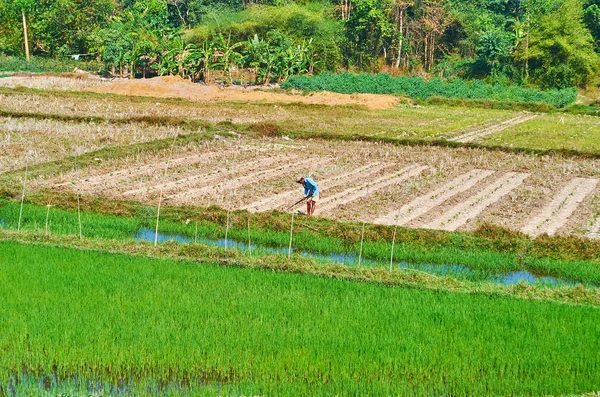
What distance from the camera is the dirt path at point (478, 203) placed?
1021cm

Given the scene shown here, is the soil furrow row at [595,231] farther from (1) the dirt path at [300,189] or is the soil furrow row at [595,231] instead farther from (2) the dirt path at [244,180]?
(2) the dirt path at [244,180]

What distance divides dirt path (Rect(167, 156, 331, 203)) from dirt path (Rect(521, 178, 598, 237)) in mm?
4146

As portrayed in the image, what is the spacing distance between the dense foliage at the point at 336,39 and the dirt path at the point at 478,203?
19.0 meters

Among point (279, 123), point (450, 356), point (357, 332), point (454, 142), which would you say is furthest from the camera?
point (279, 123)

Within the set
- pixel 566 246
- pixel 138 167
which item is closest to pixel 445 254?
pixel 566 246

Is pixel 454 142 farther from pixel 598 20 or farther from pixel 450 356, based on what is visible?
pixel 598 20

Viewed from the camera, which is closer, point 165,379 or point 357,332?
point 165,379

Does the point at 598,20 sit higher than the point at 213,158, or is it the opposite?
the point at 598,20

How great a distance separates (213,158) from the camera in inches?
574

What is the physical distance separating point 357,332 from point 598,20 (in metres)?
31.2

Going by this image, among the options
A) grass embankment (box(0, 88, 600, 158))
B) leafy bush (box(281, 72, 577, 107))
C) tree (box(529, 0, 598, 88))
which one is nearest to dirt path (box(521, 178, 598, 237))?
grass embankment (box(0, 88, 600, 158))

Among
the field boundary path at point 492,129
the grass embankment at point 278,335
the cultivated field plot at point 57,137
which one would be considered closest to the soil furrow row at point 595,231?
the grass embankment at point 278,335

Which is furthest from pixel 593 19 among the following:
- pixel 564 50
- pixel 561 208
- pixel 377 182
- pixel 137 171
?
pixel 137 171

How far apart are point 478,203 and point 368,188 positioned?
1645 millimetres
